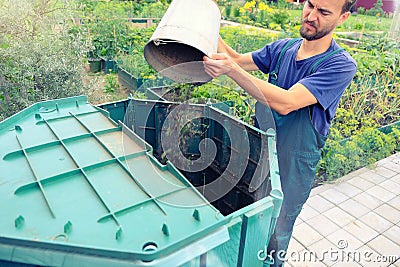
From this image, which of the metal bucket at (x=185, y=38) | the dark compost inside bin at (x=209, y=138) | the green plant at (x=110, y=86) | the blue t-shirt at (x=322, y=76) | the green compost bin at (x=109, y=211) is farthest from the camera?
the green plant at (x=110, y=86)

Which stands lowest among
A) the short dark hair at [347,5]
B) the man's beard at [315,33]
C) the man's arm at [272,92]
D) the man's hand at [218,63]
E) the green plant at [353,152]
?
the green plant at [353,152]

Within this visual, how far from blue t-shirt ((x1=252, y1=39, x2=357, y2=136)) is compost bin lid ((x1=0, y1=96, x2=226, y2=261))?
2.64 ft

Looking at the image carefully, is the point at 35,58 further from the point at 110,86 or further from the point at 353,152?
the point at 353,152

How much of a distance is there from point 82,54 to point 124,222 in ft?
10.8

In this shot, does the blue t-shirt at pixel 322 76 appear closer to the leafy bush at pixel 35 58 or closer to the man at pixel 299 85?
the man at pixel 299 85

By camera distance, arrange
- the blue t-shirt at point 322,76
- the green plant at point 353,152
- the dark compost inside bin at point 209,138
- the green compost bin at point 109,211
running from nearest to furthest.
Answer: the green compost bin at point 109,211 < the blue t-shirt at point 322,76 < the dark compost inside bin at point 209,138 < the green plant at point 353,152

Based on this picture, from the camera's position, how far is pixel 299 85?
4.95 ft

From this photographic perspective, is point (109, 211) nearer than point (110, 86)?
Yes

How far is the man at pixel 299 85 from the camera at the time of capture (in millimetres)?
1482

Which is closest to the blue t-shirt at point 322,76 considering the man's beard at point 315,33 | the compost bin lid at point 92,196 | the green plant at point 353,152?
the man's beard at point 315,33

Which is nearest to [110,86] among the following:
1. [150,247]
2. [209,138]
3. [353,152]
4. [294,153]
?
[209,138]

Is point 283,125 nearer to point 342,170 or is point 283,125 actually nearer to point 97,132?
point 97,132

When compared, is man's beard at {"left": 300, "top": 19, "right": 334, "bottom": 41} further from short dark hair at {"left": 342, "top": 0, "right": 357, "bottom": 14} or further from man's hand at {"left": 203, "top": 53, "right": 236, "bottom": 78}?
man's hand at {"left": 203, "top": 53, "right": 236, "bottom": 78}

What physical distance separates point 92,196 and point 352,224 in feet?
7.75
